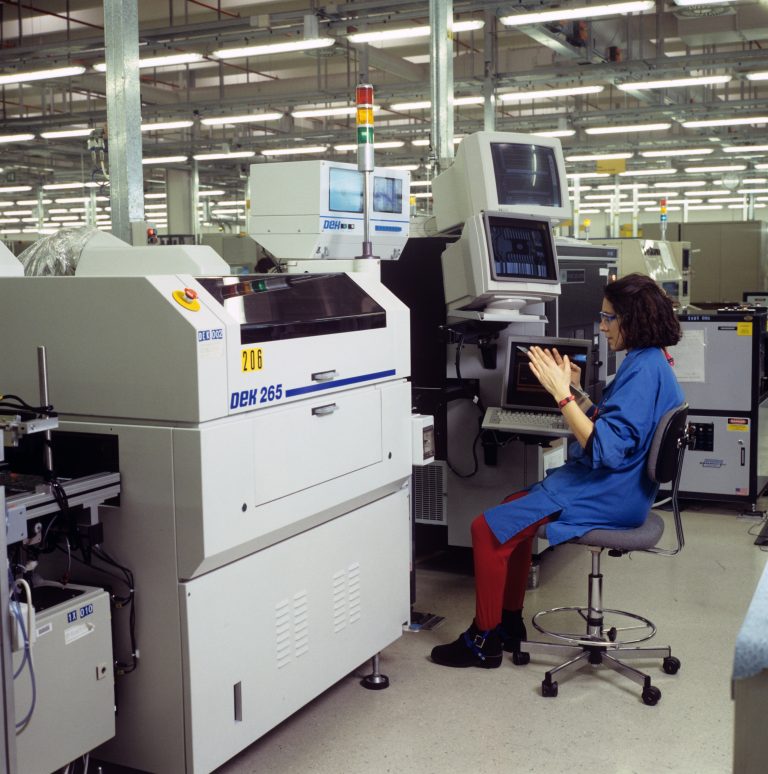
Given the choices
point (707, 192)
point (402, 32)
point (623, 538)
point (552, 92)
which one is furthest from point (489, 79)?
point (707, 192)

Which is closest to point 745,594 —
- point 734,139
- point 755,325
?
point 755,325

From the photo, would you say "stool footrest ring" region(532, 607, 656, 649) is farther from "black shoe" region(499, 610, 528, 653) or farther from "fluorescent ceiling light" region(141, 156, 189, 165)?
"fluorescent ceiling light" region(141, 156, 189, 165)

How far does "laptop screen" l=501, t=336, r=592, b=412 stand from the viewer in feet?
11.0

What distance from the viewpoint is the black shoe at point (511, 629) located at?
3021 millimetres

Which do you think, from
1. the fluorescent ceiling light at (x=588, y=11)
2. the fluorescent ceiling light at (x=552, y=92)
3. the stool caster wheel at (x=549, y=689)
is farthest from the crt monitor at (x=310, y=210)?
the fluorescent ceiling light at (x=552, y=92)

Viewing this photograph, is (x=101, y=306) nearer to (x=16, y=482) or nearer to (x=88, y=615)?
(x=16, y=482)

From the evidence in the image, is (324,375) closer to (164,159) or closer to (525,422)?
(525,422)

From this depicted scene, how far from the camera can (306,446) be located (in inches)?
92.9

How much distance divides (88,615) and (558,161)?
2528 millimetres

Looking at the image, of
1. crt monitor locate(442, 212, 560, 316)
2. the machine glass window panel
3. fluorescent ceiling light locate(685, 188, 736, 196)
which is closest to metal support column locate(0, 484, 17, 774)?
the machine glass window panel

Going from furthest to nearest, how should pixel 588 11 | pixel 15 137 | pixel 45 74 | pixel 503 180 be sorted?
pixel 15 137
pixel 45 74
pixel 588 11
pixel 503 180

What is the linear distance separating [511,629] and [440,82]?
114 inches

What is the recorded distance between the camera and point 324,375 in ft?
7.92

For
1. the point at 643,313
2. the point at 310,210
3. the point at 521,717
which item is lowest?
the point at 521,717
